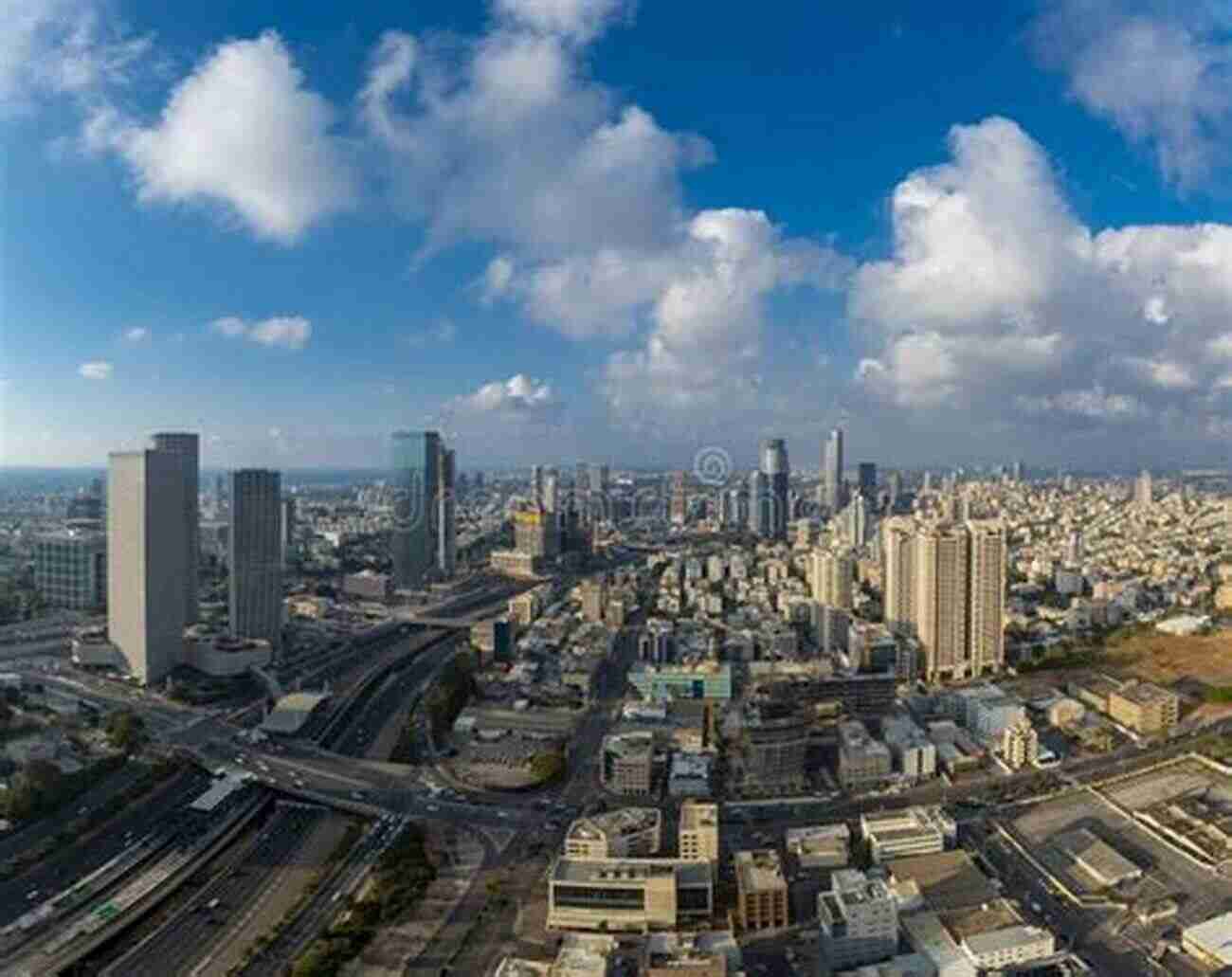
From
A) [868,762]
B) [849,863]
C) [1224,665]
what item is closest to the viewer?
[849,863]

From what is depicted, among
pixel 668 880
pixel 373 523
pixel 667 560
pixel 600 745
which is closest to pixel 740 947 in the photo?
pixel 668 880

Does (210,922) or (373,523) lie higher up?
(373,523)

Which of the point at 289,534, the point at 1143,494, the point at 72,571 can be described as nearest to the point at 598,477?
the point at 289,534

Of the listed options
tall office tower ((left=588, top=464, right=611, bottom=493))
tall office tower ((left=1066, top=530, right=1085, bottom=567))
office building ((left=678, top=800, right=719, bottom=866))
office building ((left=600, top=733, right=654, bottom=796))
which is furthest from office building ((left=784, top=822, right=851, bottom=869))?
tall office tower ((left=588, top=464, right=611, bottom=493))

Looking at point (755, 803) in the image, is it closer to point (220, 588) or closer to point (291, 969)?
point (291, 969)

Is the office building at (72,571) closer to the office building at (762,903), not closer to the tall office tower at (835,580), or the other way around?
the tall office tower at (835,580)

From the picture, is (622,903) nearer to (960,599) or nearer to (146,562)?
(960,599)

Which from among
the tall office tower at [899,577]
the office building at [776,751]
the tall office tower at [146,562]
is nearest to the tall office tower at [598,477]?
the tall office tower at [899,577]
